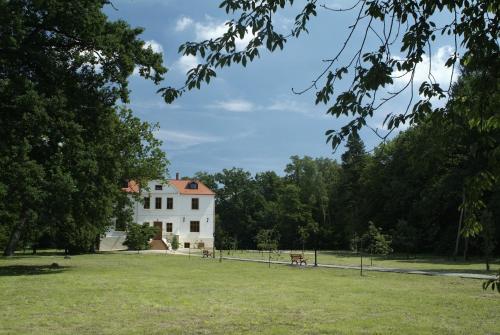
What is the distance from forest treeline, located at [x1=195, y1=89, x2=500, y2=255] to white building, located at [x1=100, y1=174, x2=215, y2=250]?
4485 millimetres

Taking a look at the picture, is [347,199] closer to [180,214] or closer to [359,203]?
[359,203]

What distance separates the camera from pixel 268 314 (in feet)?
39.5

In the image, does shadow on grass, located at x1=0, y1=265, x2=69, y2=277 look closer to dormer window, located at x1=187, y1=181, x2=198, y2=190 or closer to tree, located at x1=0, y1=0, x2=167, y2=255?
tree, located at x1=0, y1=0, x2=167, y2=255

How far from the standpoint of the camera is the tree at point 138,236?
5966cm

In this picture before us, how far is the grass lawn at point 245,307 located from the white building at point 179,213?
48262mm

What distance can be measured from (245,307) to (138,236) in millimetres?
48236

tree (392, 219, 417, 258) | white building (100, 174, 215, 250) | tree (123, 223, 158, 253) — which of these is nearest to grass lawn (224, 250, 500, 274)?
tree (392, 219, 417, 258)

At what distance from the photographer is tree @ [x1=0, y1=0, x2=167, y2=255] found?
22594 millimetres

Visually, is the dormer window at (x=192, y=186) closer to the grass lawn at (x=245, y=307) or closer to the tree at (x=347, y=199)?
the tree at (x=347, y=199)

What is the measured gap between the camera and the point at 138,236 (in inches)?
2349

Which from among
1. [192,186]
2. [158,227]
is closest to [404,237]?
[158,227]

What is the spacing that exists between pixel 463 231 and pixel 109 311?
31.8 feet

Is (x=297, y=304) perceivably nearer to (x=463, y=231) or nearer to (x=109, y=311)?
(x=109, y=311)

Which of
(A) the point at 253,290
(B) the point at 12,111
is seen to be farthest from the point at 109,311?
(B) the point at 12,111
